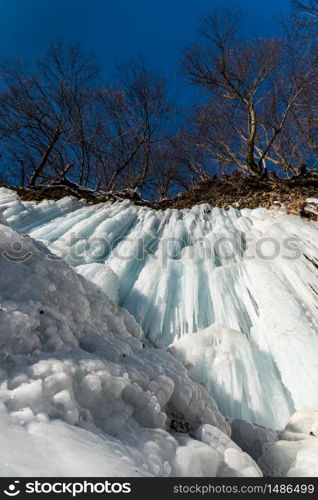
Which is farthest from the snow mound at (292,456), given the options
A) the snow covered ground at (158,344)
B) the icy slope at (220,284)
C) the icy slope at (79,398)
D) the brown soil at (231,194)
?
the brown soil at (231,194)

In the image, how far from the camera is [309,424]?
1.39 metres

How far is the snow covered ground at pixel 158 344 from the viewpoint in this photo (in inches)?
33.4

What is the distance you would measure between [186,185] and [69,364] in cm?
1193

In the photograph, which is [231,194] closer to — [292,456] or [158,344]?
[158,344]

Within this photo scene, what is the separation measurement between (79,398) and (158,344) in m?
1.44

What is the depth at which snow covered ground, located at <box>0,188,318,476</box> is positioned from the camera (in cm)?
85

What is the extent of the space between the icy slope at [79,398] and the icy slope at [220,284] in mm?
624

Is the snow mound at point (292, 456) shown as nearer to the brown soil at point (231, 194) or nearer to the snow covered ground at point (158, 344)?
the snow covered ground at point (158, 344)

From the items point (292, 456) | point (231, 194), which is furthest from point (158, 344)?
point (231, 194)

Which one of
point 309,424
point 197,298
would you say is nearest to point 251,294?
point 197,298

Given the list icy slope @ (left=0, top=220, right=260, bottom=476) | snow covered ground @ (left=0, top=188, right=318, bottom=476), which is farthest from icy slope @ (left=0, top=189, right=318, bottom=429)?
icy slope @ (left=0, top=220, right=260, bottom=476)

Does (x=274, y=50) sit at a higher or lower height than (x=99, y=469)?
higher

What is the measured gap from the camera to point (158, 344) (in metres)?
2.34
